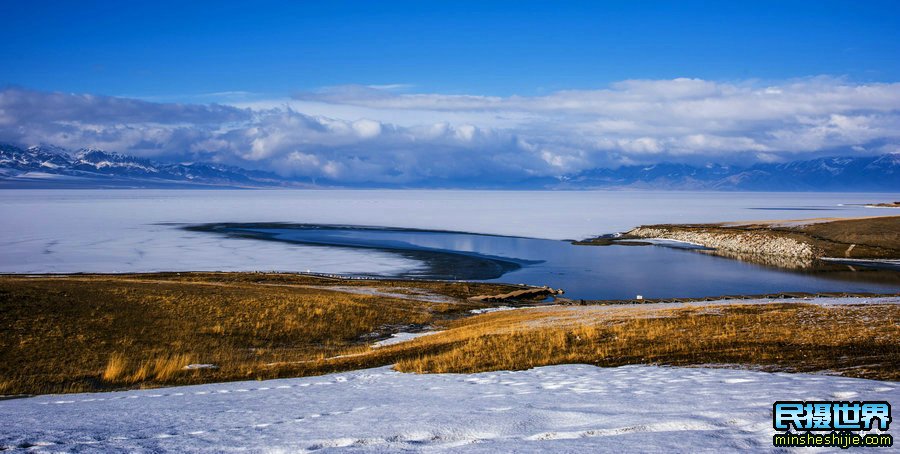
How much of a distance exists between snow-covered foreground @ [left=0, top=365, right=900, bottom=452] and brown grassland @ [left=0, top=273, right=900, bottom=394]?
8.67 ft

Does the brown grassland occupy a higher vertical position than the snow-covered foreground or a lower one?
lower

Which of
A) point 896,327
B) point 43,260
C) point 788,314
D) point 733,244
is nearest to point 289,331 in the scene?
point 788,314

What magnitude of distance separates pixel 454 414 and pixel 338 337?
782 inches

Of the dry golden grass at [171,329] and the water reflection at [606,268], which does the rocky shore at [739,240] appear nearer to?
the water reflection at [606,268]

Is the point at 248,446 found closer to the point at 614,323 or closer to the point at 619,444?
the point at 619,444

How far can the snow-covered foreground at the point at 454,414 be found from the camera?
8664mm

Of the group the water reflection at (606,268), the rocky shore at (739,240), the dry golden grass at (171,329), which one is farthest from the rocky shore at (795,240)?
the dry golden grass at (171,329)

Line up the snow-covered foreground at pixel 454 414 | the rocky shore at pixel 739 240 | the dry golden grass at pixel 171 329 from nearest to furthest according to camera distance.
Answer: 1. the snow-covered foreground at pixel 454 414
2. the dry golden grass at pixel 171 329
3. the rocky shore at pixel 739 240

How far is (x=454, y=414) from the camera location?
10.5m

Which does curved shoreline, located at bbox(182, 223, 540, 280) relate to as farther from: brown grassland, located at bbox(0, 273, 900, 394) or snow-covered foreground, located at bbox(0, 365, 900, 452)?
snow-covered foreground, located at bbox(0, 365, 900, 452)

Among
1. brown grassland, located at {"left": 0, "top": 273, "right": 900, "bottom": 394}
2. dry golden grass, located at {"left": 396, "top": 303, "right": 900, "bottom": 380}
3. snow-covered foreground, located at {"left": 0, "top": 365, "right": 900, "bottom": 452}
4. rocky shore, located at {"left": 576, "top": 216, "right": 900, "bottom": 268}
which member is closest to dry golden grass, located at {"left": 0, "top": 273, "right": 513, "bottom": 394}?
brown grassland, located at {"left": 0, "top": 273, "right": 900, "bottom": 394}

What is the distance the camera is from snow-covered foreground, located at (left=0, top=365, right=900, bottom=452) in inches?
341

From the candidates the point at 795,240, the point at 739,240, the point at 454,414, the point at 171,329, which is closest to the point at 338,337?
the point at 171,329

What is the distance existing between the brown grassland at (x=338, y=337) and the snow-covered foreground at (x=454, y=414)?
2642 mm
